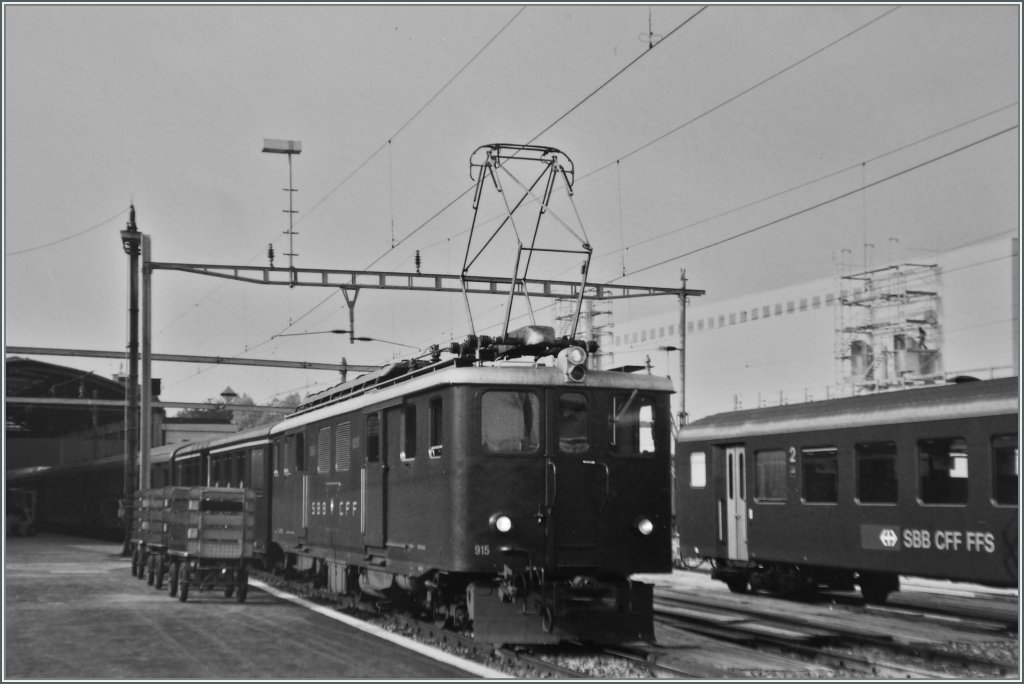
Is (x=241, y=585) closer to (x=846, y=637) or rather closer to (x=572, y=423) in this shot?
(x=572, y=423)

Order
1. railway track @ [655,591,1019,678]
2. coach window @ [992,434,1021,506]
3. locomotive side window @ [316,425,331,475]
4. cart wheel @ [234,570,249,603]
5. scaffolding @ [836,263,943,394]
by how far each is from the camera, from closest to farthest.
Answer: railway track @ [655,591,1019,678] → coach window @ [992,434,1021,506] → locomotive side window @ [316,425,331,475] → cart wheel @ [234,570,249,603] → scaffolding @ [836,263,943,394]

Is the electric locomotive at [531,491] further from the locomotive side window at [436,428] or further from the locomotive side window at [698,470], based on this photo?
the locomotive side window at [698,470]

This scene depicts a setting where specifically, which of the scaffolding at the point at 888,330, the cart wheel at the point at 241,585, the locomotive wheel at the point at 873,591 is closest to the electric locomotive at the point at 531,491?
the cart wheel at the point at 241,585

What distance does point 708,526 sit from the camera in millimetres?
21062

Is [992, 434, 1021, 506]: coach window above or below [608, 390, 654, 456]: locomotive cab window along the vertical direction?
below

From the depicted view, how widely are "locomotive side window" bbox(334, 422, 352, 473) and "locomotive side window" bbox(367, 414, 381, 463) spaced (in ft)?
3.20

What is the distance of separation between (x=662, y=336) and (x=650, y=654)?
44.2 metres

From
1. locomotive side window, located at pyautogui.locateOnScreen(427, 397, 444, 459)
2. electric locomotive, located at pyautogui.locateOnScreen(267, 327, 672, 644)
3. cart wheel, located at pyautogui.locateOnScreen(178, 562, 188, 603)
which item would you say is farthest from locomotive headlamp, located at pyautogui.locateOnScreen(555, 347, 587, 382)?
cart wheel, located at pyautogui.locateOnScreen(178, 562, 188, 603)

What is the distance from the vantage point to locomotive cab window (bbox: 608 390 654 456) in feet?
43.3

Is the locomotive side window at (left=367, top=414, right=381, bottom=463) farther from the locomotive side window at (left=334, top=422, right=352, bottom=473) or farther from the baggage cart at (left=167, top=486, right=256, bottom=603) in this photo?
the baggage cart at (left=167, top=486, right=256, bottom=603)

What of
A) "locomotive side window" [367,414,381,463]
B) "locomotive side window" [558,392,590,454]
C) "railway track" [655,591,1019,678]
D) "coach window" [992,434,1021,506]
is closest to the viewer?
"railway track" [655,591,1019,678]

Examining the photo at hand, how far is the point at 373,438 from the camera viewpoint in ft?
51.0

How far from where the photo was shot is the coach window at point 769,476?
747 inches

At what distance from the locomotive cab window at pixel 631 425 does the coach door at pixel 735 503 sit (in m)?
7.13
